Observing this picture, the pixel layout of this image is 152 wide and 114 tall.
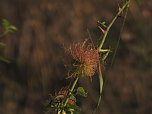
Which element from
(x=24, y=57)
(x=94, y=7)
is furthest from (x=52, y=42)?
(x=94, y=7)

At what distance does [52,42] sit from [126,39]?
90 centimetres

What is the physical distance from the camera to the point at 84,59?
1080 mm

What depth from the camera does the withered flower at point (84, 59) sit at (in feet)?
3.48

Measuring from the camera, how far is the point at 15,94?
5836 mm

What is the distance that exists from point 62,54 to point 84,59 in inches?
180

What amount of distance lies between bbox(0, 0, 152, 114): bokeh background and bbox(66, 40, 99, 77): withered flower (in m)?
4.34

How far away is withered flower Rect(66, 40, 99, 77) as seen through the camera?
1.06 m

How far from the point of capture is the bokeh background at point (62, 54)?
5.71 meters

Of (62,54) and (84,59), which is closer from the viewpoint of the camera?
(84,59)

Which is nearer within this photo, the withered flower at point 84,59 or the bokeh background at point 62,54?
the withered flower at point 84,59

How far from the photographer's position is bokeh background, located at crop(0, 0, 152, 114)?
5715 mm

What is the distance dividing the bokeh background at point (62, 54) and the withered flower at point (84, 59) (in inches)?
171

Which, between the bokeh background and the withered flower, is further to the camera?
the bokeh background

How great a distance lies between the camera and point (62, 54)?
5.66m
